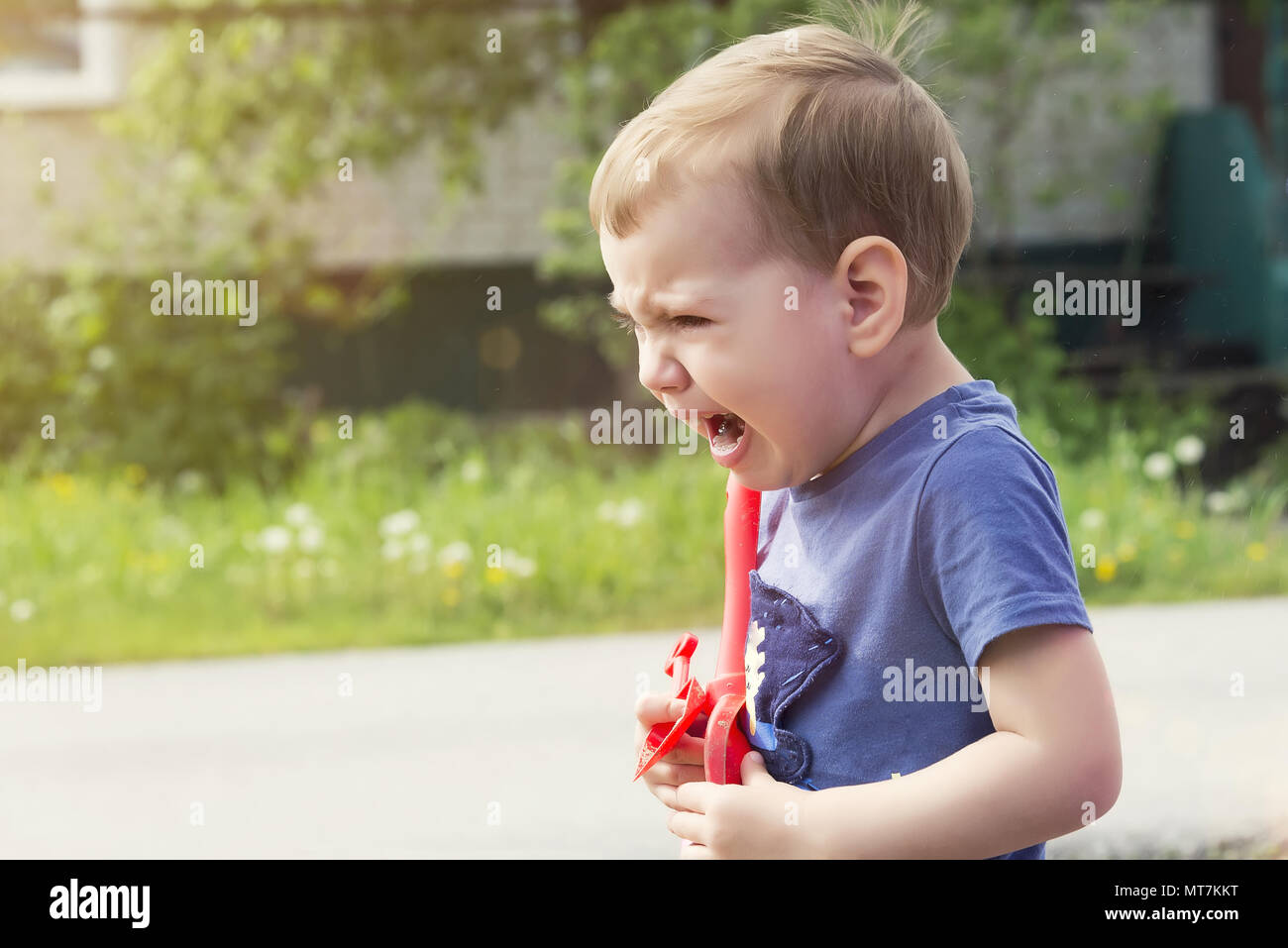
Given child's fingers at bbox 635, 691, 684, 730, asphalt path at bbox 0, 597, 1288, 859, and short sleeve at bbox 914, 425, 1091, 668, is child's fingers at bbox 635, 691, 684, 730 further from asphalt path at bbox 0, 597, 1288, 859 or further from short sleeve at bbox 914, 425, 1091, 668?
asphalt path at bbox 0, 597, 1288, 859

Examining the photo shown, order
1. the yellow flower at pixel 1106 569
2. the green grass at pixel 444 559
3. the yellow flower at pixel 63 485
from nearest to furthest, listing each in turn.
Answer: the yellow flower at pixel 1106 569
the green grass at pixel 444 559
the yellow flower at pixel 63 485

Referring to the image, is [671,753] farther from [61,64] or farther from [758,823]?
[61,64]

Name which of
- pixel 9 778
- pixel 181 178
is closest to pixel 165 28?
pixel 181 178

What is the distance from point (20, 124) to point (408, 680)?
15.6 ft

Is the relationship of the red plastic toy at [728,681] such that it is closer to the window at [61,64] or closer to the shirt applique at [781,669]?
the shirt applique at [781,669]

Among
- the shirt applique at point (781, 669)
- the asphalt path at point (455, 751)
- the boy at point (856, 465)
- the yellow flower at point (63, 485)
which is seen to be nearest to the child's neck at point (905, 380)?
the boy at point (856, 465)

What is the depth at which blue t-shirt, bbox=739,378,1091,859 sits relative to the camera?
0.94 meters

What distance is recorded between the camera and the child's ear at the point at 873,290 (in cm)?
103

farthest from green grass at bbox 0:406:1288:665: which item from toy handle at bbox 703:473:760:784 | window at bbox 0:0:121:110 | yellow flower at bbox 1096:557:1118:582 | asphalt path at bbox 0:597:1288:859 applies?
toy handle at bbox 703:473:760:784

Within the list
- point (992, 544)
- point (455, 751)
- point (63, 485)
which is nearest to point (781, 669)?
point (992, 544)

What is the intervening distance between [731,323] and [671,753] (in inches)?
14.6

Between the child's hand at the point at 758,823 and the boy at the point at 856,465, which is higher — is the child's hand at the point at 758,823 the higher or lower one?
the lower one

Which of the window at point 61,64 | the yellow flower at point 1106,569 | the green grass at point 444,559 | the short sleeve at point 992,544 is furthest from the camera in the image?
the window at point 61,64

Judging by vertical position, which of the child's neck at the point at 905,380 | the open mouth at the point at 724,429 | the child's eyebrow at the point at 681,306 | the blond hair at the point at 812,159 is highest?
the blond hair at the point at 812,159
